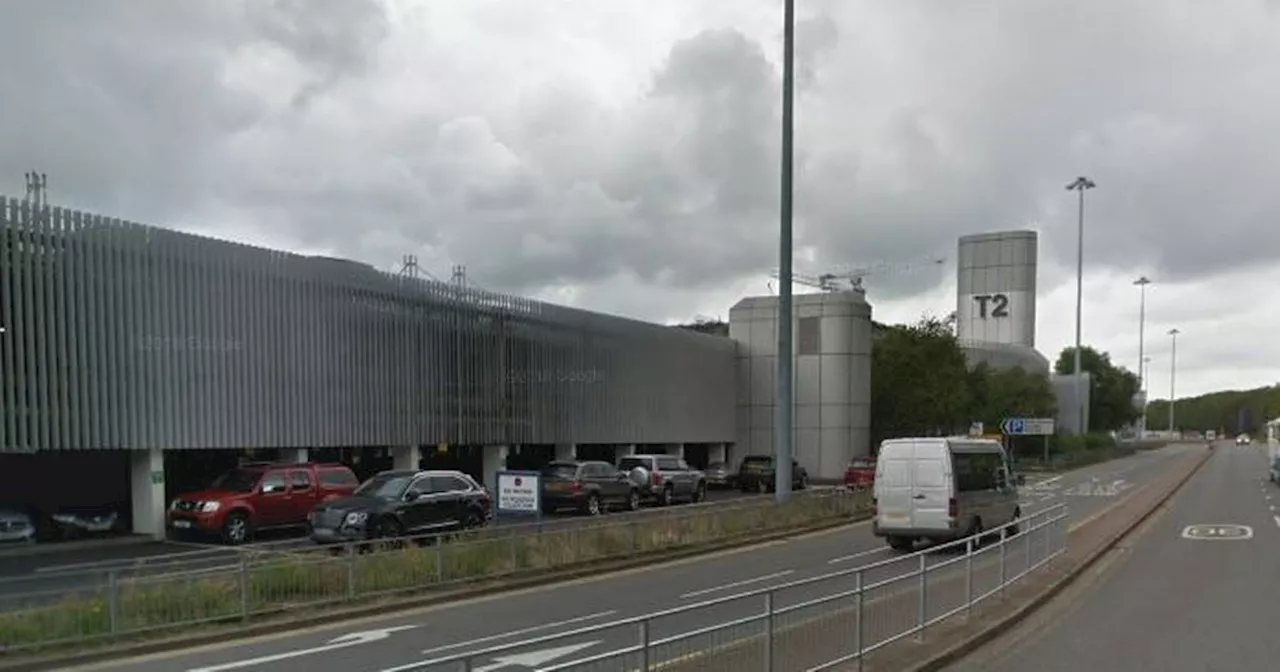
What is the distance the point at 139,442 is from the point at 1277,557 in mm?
24363

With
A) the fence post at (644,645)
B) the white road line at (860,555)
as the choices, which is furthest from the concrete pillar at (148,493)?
the fence post at (644,645)

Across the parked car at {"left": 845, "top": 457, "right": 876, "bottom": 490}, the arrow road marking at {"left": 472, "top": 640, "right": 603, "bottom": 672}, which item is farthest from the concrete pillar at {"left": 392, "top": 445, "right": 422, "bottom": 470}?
the arrow road marking at {"left": 472, "top": 640, "right": 603, "bottom": 672}

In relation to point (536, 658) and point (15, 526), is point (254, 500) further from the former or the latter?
point (536, 658)

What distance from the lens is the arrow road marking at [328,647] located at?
10812mm

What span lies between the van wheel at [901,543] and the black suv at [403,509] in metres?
8.83

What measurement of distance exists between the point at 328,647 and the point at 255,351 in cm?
1703

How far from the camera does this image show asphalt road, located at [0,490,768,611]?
11789 mm

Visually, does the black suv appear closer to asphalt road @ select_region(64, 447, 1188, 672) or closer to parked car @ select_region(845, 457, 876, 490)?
asphalt road @ select_region(64, 447, 1188, 672)

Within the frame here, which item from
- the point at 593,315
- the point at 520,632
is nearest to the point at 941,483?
the point at 520,632

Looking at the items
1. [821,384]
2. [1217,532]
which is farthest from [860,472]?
[1217,532]

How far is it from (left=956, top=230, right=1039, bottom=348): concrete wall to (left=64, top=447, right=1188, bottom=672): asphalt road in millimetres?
86851

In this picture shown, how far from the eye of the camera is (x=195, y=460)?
28.2m

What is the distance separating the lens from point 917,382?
2288 inches

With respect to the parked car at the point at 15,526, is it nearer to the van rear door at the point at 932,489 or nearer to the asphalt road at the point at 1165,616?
the van rear door at the point at 932,489
